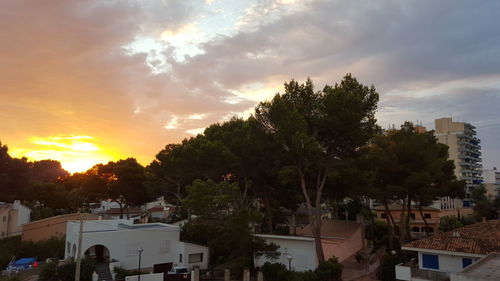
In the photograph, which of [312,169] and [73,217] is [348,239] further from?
[73,217]

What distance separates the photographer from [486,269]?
49.8ft

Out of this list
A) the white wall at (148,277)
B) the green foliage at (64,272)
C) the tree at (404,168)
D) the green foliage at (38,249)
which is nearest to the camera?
the white wall at (148,277)

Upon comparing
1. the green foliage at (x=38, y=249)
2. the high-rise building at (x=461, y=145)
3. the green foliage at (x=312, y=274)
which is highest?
the high-rise building at (x=461, y=145)

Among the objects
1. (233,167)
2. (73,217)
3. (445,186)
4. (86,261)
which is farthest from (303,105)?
(73,217)

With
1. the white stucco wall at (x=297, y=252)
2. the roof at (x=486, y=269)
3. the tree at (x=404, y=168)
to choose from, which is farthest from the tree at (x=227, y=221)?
the tree at (x=404, y=168)

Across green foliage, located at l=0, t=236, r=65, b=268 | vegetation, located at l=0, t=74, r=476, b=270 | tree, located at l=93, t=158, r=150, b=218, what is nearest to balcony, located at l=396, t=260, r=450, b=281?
vegetation, located at l=0, t=74, r=476, b=270

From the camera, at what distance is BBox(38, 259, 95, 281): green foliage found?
23438 mm

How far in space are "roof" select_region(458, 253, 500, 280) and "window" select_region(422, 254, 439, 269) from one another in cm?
384

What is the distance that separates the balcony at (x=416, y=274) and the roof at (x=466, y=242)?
4.16 ft

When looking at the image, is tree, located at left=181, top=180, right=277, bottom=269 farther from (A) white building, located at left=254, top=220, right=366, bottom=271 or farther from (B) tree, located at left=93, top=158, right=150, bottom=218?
(B) tree, located at left=93, top=158, right=150, bottom=218

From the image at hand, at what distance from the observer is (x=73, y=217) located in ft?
138

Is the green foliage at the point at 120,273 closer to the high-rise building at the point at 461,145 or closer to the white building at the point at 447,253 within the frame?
the white building at the point at 447,253

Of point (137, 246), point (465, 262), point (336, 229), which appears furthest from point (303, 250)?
point (137, 246)

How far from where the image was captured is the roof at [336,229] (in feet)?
120
